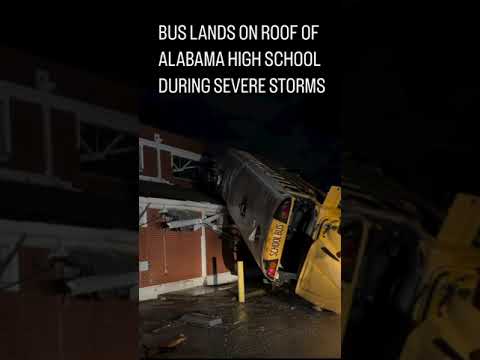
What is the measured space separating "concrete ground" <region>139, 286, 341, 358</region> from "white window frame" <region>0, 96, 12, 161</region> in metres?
2.42

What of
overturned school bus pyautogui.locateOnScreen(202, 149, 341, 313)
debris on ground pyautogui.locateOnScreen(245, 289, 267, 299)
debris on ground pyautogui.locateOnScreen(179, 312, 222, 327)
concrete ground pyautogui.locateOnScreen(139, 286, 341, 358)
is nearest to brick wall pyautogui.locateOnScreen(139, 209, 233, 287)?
concrete ground pyautogui.locateOnScreen(139, 286, 341, 358)

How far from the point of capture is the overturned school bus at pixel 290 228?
13.9 feet

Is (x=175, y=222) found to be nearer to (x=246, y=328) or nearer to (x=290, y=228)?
(x=290, y=228)

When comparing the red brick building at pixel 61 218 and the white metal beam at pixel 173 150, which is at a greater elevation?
the white metal beam at pixel 173 150

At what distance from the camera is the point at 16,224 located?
1528 mm

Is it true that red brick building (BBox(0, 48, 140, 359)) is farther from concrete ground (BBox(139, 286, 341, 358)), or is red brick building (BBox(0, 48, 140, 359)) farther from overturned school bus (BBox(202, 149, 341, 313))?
overturned school bus (BBox(202, 149, 341, 313))

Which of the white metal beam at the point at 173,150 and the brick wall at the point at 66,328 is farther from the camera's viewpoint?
the white metal beam at the point at 173,150

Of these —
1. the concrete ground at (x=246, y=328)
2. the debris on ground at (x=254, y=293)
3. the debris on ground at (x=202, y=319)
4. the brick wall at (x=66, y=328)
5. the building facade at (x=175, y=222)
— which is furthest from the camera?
the building facade at (x=175, y=222)

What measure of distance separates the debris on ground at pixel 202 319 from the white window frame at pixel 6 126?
129 inches

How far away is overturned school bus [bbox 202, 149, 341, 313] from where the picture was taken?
4.23 m

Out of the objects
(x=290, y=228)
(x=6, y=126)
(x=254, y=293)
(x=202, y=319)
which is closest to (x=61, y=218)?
(x=6, y=126)

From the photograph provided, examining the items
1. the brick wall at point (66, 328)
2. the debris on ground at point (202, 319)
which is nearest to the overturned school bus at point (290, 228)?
the debris on ground at point (202, 319)

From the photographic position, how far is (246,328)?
13.3 ft

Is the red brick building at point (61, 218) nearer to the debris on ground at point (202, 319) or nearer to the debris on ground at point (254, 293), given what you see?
the debris on ground at point (202, 319)
